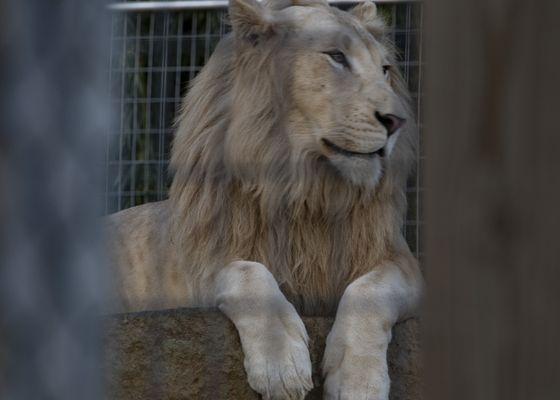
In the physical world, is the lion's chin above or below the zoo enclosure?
below

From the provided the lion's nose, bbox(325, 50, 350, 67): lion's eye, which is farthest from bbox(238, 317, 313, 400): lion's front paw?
bbox(325, 50, 350, 67): lion's eye

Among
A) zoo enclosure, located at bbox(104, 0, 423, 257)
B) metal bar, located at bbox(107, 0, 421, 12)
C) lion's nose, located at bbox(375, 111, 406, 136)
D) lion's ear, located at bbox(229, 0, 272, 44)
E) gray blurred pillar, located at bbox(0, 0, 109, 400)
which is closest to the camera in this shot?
gray blurred pillar, located at bbox(0, 0, 109, 400)

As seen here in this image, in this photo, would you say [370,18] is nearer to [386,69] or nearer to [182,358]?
[386,69]

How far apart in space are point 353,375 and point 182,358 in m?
0.31

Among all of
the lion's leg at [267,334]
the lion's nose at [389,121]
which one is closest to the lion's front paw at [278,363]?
the lion's leg at [267,334]

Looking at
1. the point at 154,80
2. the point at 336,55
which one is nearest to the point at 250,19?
the point at 336,55

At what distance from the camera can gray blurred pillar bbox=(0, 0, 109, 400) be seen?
615 mm

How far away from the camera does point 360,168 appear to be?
251 centimetres

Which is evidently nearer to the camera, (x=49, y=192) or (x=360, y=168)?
(x=49, y=192)

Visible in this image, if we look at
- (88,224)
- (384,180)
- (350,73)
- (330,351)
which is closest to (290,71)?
(350,73)

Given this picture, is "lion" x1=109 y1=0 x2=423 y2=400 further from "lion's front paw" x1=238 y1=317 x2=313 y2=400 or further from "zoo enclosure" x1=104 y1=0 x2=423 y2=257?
"zoo enclosure" x1=104 y1=0 x2=423 y2=257

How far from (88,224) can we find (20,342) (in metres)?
0.07

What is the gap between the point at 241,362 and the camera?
7.16 ft

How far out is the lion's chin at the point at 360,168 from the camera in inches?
98.5
